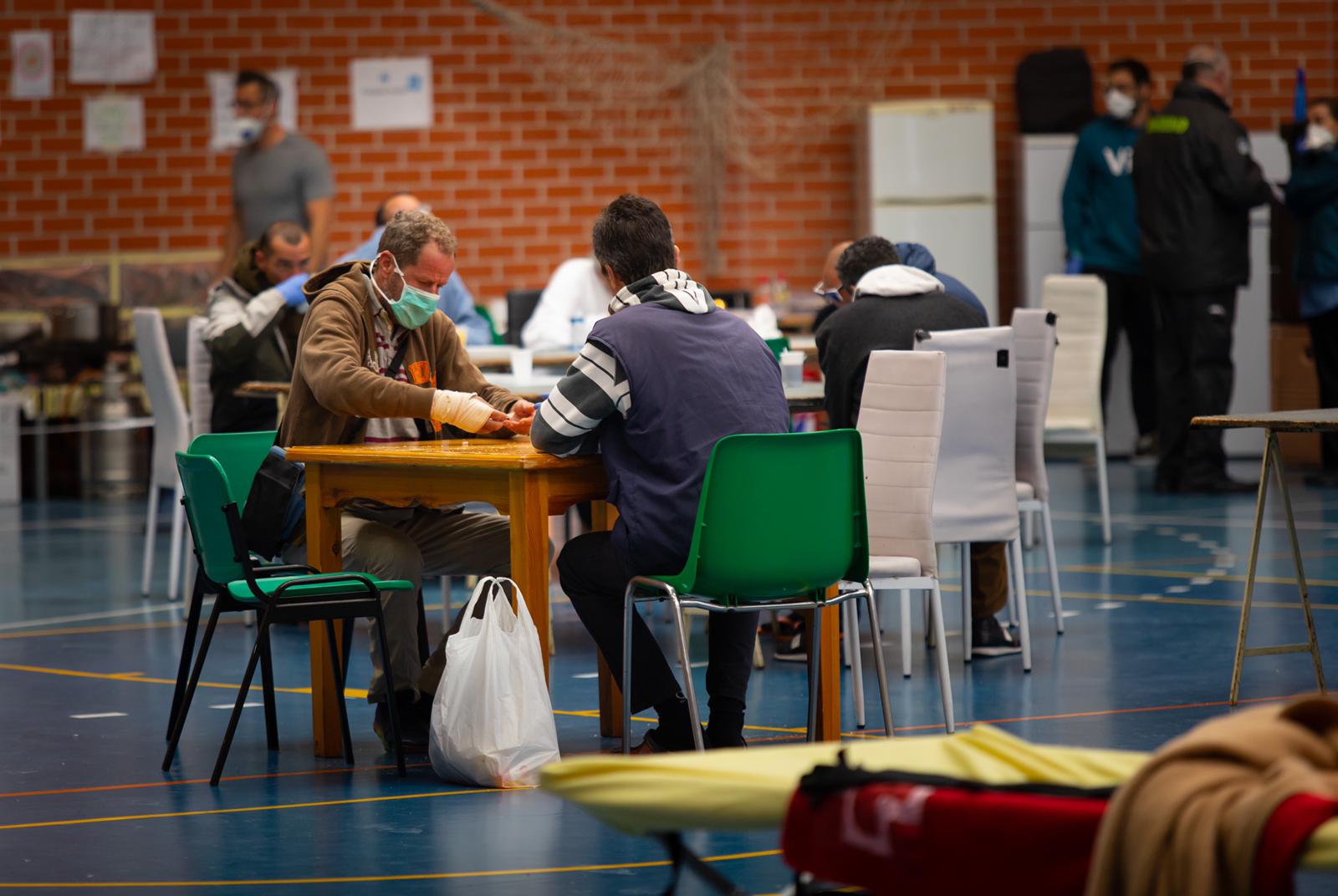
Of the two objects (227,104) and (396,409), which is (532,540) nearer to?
(396,409)

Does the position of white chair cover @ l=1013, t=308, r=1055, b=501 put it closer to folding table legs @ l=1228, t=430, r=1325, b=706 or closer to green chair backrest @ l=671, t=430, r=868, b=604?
folding table legs @ l=1228, t=430, r=1325, b=706

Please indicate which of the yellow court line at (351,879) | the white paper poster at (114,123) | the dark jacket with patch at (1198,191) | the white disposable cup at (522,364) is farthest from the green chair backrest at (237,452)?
the white paper poster at (114,123)

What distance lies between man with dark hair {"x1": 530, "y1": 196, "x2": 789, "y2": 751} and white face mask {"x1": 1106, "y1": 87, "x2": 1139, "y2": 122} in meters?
6.36

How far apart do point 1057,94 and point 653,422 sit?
773cm

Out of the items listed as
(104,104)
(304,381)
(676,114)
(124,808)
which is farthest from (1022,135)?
(124,808)

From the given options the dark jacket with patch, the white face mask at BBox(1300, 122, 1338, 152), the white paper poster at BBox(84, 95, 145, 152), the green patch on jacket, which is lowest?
the dark jacket with patch

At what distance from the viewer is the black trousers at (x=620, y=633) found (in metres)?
3.90

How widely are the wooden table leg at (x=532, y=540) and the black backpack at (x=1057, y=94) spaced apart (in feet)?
25.2

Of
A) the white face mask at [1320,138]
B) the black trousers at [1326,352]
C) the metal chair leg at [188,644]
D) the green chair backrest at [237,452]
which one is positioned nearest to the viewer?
the metal chair leg at [188,644]

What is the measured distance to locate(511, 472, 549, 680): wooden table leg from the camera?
3.85 meters

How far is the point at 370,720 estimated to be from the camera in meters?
4.64

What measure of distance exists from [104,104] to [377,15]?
62.9 inches

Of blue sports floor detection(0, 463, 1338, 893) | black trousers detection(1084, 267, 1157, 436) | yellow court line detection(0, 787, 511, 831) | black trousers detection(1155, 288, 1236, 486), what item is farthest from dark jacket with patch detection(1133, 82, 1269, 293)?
yellow court line detection(0, 787, 511, 831)

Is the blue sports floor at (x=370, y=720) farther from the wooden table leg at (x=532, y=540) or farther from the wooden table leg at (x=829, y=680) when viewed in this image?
the wooden table leg at (x=532, y=540)
